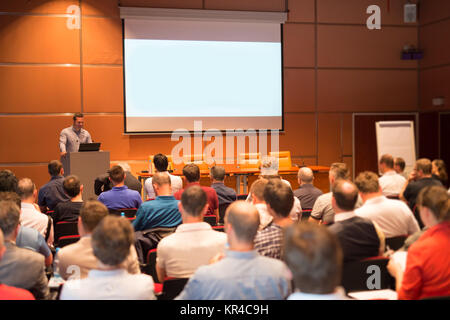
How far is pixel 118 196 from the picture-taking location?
481 cm

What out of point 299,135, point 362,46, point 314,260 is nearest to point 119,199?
point 314,260

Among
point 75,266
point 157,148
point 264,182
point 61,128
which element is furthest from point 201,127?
point 75,266

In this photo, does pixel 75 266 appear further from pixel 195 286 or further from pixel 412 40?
Answer: pixel 412 40

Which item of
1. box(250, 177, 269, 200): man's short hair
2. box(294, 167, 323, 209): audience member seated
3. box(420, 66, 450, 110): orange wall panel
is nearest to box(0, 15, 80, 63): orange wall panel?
box(294, 167, 323, 209): audience member seated

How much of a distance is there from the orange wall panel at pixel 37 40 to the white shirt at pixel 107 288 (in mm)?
7835

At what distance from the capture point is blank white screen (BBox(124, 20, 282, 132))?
9453 millimetres

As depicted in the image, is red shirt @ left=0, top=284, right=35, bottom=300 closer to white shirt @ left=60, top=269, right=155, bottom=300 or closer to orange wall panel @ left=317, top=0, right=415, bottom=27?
white shirt @ left=60, top=269, right=155, bottom=300

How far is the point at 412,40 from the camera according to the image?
10.7 m

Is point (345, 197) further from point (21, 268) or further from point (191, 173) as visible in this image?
point (191, 173)

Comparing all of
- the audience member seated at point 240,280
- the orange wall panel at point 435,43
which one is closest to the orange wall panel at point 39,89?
the orange wall panel at point 435,43

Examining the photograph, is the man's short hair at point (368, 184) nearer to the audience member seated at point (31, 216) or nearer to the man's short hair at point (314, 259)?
the man's short hair at point (314, 259)

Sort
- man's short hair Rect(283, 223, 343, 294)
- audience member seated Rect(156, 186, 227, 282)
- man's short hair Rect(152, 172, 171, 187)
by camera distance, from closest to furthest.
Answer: man's short hair Rect(283, 223, 343, 294) → audience member seated Rect(156, 186, 227, 282) → man's short hair Rect(152, 172, 171, 187)

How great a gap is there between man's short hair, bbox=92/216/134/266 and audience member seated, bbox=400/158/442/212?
12.2 feet

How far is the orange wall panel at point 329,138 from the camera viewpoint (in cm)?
1039
